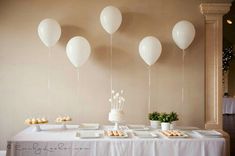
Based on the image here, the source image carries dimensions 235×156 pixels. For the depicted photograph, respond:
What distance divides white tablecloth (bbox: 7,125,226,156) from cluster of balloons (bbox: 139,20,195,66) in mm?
1155

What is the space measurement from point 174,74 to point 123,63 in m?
0.74

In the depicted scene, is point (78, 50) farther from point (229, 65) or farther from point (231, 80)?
point (231, 80)

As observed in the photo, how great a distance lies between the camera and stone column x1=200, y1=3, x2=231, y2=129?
4203 millimetres

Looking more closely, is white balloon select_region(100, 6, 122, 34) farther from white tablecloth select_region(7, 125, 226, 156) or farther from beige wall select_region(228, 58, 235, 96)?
beige wall select_region(228, 58, 235, 96)

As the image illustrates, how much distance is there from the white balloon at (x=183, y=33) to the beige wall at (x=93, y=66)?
300 millimetres

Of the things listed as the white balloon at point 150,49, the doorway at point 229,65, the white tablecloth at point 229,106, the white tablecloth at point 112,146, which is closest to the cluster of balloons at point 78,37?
the white balloon at point 150,49

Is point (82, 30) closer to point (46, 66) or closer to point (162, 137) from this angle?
point (46, 66)

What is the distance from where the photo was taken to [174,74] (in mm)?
4191

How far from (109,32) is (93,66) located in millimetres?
550

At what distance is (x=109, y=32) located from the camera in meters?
3.87

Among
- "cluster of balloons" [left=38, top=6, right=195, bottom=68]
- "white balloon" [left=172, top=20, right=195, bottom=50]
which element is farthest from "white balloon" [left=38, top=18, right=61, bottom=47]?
"white balloon" [left=172, top=20, right=195, bottom=50]

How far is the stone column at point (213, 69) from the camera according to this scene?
13.8 feet

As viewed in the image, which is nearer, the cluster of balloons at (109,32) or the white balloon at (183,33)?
the cluster of balloons at (109,32)

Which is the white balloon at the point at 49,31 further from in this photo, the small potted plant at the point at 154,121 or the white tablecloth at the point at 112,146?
the small potted plant at the point at 154,121
